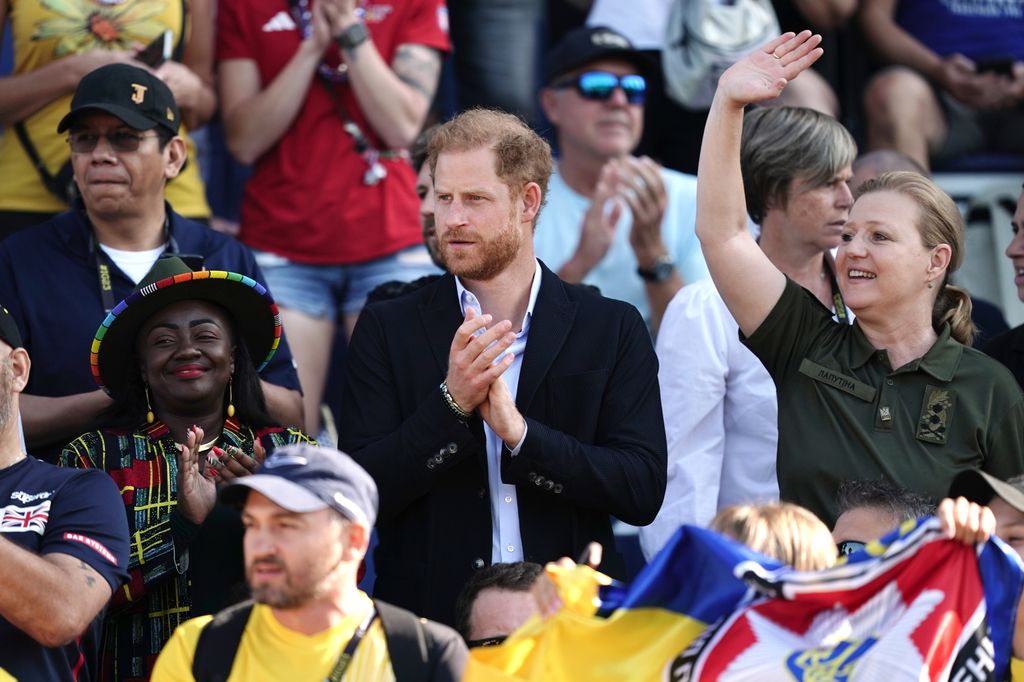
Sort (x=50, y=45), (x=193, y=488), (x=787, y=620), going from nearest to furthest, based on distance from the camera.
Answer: (x=787, y=620) < (x=193, y=488) < (x=50, y=45)

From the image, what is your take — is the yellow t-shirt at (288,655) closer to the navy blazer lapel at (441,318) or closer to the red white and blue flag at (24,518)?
the red white and blue flag at (24,518)

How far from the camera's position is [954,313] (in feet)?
15.7

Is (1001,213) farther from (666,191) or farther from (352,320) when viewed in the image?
(352,320)

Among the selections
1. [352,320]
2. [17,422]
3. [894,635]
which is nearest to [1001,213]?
[352,320]

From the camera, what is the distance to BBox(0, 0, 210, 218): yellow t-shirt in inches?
239

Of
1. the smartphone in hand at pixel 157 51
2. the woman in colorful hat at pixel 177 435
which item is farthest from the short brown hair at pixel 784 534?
the smartphone in hand at pixel 157 51

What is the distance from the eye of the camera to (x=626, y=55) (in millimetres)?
6918

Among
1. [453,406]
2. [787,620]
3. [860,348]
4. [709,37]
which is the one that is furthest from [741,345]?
[709,37]

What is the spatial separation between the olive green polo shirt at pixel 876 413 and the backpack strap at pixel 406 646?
1.27m

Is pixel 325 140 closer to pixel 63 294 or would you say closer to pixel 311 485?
pixel 63 294

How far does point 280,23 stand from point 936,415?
329 cm

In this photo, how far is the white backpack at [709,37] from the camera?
23.3 feet

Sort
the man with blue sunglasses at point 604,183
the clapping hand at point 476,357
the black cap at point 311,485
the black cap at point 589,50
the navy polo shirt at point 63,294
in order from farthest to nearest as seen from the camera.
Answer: the black cap at point 589,50 < the man with blue sunglasses at point 604,183 < the navy polo shirt at point 63,294 < the clapping hand at point 476,357 < the black cap at point 311,485

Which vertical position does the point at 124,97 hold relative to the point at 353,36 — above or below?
below
